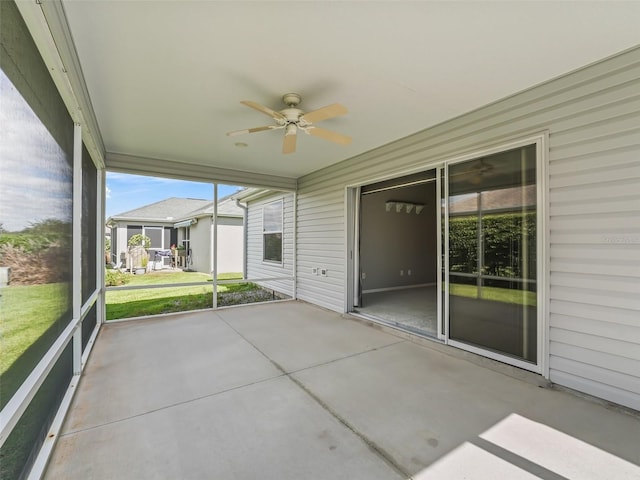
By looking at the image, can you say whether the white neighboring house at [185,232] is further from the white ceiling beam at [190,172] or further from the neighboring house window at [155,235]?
the white ceiling beam at [190,172]

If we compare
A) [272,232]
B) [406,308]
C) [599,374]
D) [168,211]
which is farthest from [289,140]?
[168,211]

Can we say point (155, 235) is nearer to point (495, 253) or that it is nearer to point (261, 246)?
point (261, 246)

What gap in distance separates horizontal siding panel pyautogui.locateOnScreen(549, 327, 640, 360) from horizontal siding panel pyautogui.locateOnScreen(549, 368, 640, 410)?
0.61 feet

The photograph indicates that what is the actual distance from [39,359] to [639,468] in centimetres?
350

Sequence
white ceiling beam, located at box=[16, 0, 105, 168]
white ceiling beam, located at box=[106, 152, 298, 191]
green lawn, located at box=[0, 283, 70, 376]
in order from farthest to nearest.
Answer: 1. white ceiling beam, located at box=[106, 152, 298, 191]
2. white ceiling beam, located at box=[16, 0, 105, 168]
3. green lawn, located at box=[0, 283, 70, 376]

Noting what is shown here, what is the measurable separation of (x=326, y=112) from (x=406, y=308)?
3904 mm

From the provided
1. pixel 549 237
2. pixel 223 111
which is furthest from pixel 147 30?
pixel 549 237

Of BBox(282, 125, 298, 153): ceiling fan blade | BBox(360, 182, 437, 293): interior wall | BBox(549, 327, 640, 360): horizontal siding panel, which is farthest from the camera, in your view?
BBox(360, 182, 437, 293): interior wall

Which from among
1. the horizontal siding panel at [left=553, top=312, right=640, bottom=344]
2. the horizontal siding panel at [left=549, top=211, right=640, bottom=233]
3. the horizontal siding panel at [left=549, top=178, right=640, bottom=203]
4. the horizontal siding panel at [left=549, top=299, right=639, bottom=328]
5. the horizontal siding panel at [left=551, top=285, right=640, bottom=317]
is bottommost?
the horizontal siding panel at [left=553, top=312, right=640, bottom=344]

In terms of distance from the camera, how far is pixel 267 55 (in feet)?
7.53

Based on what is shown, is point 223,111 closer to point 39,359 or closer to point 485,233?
point 39,359

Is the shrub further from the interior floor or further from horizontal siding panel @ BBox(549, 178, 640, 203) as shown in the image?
horizontal siding panel @ BBox(549, 178, 640, 203)

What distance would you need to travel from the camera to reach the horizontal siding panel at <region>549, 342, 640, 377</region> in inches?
87.5

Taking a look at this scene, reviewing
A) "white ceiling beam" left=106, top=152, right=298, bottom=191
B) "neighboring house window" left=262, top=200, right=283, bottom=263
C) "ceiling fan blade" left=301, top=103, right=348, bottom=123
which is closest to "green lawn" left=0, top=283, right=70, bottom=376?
"ceiling fan blade" left=301, top=103, right=348, bottom=123
